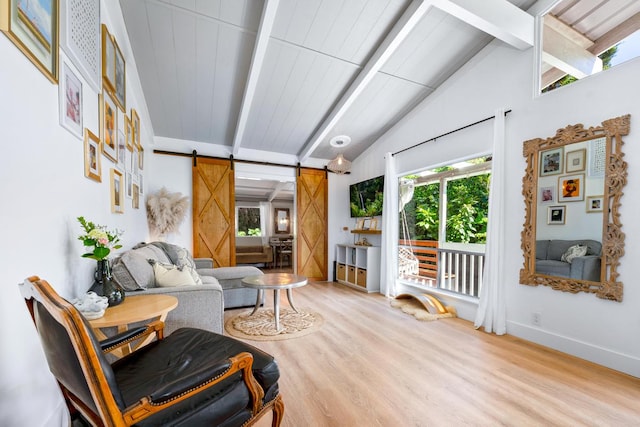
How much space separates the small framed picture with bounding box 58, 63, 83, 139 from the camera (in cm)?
148

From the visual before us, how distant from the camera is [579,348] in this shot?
2.49m

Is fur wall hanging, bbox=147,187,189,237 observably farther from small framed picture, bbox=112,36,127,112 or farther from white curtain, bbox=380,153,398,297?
white curtain, bbox=380,153,398,297

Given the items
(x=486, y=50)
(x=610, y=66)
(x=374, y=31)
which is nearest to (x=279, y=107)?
(x=374, y=31)

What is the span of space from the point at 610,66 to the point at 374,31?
84.9 inches

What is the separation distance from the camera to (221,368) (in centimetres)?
A: 110

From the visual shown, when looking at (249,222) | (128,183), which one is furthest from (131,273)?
(249,222)

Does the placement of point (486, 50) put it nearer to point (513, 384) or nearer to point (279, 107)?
point (279, 107)

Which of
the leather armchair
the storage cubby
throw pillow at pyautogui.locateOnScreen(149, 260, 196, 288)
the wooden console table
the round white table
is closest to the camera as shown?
the leather armchair

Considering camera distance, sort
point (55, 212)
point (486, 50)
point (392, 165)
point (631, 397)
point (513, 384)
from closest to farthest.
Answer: point (55, 212)
point (631, 397)
point (513, 384)
point (486, 50)
point (392, 165)

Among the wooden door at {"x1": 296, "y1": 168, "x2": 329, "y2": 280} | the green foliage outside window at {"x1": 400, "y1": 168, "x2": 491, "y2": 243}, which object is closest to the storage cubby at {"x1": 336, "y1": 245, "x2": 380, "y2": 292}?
the wooden door at {"x1": 296, "y1": 168, "x2": 329, "y2": 280}

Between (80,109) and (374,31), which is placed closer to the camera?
(80,109)

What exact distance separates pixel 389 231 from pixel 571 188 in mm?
2470

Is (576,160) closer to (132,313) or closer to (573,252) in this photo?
(573,252)

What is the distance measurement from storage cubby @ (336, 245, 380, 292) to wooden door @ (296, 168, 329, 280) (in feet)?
1.16
